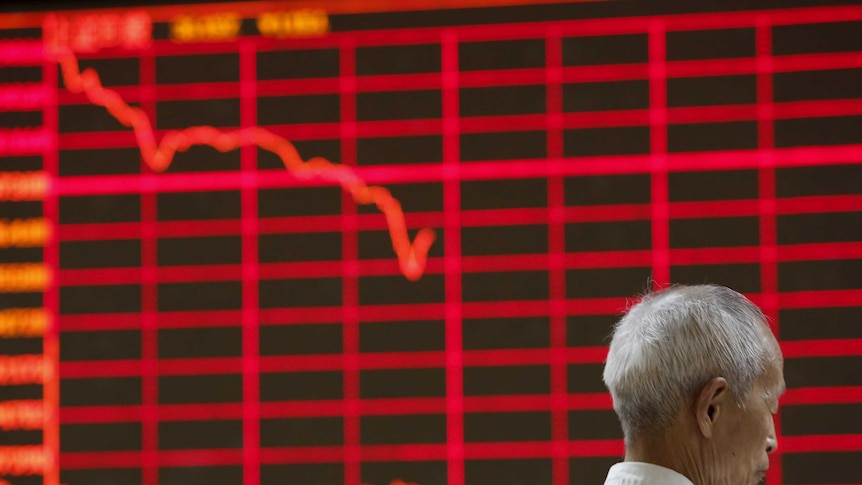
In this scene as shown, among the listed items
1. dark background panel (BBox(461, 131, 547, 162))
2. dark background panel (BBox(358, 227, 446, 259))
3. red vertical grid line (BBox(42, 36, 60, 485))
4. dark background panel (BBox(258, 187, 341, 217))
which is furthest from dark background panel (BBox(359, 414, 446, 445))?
red vertical grid line (BBox(42, 36, 60, 485))

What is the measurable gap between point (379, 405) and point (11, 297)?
0.84 metres

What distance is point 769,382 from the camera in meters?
1.42

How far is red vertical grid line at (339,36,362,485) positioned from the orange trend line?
0.04 meters

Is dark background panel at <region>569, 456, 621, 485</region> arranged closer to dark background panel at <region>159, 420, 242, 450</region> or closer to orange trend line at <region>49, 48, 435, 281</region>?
orange trend line at <region>49, 48, 435, 281</region>

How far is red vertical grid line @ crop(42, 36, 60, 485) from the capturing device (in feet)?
8.96

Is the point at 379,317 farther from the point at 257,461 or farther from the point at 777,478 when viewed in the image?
the point at 777,478

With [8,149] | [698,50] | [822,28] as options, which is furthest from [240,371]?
[822,28]

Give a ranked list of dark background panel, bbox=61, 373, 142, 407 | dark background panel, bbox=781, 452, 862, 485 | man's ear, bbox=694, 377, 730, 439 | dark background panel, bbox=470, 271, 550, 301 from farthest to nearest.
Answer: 1. dark background panel, bbox=61, 373, 142, 407
2. dark background panel, bbox=470, 271, 550, 301
3. dark background panel, bbox=781, 452, 862, 485
4. man's ear, bbox=694, 377, 730, 439

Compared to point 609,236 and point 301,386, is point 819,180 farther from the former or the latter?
point 301,386

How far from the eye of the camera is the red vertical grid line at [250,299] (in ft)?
8.81

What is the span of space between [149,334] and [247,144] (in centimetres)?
46

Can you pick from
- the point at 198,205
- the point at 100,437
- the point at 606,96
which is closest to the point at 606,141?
the point at 606,96

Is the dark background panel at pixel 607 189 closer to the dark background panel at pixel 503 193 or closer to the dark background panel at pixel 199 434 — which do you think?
the dark background panel at pixel 503 193

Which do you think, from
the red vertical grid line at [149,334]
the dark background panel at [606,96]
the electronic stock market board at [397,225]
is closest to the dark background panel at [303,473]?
the electronic stock market board at [397,225]
